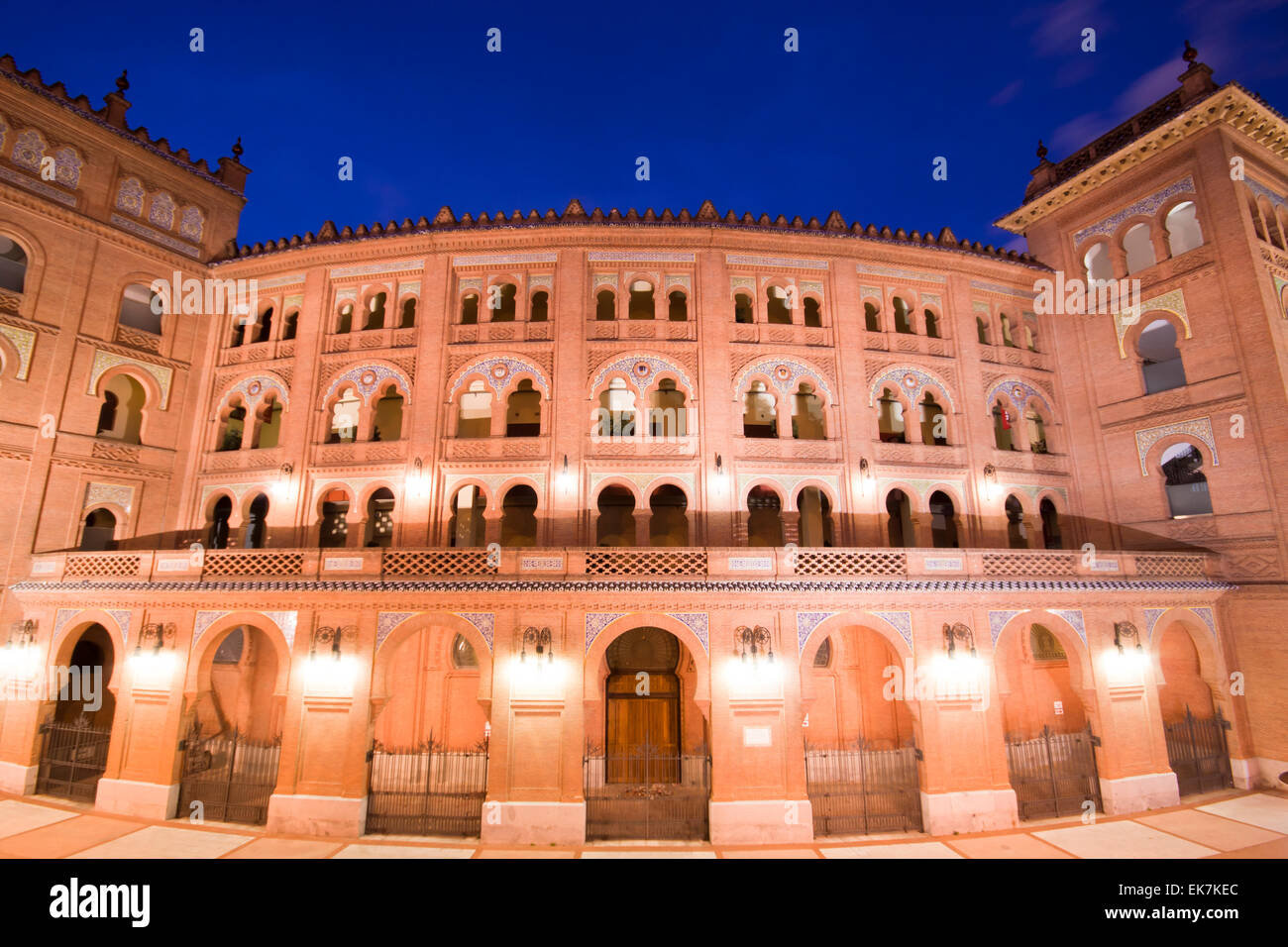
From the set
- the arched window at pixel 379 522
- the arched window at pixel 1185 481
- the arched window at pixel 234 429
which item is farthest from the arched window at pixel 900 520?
the arched window at pixel 234 429

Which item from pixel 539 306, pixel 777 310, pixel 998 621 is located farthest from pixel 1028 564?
pixel 539 306

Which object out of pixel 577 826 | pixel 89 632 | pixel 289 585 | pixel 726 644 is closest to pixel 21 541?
pixel 89 632

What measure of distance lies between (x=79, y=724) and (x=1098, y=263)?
34540 mm

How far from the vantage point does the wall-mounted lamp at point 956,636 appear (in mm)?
14188

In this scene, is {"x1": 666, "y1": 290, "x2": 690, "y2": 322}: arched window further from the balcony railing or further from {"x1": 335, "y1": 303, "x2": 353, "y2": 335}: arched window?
{"x1": 335, "y1": 303, "x2": 353, "y2": 335}: arched window

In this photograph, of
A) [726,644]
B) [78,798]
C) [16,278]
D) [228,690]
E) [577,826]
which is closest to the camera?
[577,826]

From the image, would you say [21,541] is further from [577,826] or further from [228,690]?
[577,826]

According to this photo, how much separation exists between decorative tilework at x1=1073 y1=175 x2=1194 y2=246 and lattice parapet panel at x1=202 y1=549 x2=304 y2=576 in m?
27.1

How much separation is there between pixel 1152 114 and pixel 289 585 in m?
29.3

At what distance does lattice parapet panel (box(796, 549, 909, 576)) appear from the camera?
14.4m

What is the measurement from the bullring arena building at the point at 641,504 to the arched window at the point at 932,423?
148 millimetres

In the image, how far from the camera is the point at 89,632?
18.1 metres

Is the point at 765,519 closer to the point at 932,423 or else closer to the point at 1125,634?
the point at 932,423

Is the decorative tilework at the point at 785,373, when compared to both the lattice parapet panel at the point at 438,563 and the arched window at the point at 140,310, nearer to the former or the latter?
the lattice parapet panel at the point at 438,563
